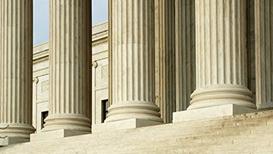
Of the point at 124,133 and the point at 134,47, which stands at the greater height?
the point at 134,47

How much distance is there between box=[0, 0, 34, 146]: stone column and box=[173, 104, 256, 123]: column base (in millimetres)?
32042

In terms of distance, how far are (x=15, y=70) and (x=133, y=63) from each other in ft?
79.6

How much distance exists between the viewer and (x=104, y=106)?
173125 mm

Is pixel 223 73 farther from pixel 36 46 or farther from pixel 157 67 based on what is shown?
pixel 36 46

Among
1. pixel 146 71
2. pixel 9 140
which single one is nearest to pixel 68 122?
pixel 9 140

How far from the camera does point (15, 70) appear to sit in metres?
109

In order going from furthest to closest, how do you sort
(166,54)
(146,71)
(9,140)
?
(166,54) < (9,140) < (146,71)

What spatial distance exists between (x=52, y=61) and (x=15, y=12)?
10.9m

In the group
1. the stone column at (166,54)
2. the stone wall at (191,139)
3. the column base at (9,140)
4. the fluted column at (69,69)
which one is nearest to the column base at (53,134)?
the fluted column at (69,69)

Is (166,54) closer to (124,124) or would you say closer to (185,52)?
(185,52)

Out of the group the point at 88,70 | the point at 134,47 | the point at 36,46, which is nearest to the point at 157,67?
the point at 88,70

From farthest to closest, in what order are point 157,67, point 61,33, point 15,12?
point 157,67
point 15,12
point 61,33

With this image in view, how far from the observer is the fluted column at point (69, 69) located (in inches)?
3991

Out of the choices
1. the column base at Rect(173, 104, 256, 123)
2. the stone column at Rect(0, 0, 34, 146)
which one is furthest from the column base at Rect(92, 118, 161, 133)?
the stone column at Rect(0, 0, 34, 146)
